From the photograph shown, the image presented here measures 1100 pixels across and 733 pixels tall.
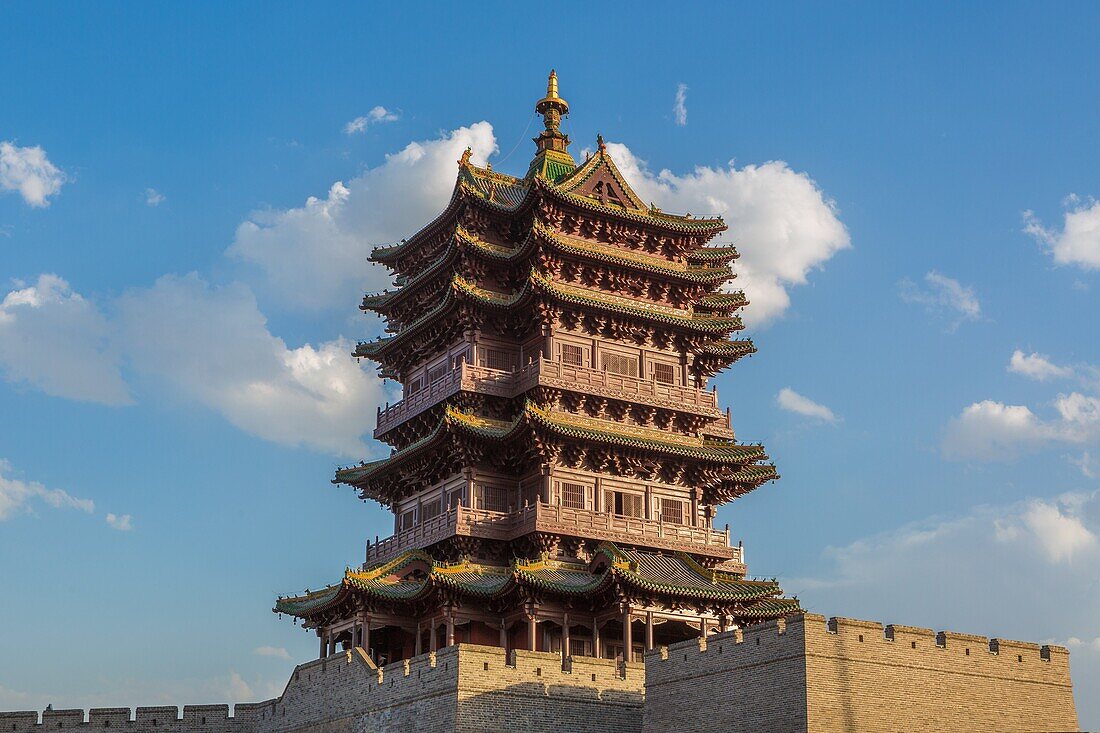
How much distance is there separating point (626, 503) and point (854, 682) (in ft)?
71.0

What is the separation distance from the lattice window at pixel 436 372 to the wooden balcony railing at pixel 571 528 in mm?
7741

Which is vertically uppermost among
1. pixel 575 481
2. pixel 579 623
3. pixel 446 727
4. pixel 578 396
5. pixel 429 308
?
pixel 429 308

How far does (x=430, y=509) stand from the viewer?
202ft

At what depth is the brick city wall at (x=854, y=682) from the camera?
3766 centimetres

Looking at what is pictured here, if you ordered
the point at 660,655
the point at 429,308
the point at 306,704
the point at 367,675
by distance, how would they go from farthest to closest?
the point at 429,308 → the point at 306,704 → the point at 367,675 → the point at 660,655

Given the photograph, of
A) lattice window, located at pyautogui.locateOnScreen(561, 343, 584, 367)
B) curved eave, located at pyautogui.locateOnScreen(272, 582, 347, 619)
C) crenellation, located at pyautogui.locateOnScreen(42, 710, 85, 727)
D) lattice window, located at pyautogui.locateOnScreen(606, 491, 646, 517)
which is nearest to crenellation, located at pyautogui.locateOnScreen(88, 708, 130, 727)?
crenellation, located at pyautogui.locateOnScreen(42, 710, 85, 727)

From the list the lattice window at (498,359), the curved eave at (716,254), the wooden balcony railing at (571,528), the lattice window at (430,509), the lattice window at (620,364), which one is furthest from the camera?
the curved eave at (716,254)

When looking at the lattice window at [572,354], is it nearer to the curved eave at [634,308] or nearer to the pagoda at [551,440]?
the pagoda at [551,440]

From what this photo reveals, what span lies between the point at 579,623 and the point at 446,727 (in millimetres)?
11342

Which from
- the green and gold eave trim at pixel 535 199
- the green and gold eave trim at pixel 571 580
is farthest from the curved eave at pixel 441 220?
the green and gold eave trim at pixel 571 580

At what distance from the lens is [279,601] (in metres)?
61.3

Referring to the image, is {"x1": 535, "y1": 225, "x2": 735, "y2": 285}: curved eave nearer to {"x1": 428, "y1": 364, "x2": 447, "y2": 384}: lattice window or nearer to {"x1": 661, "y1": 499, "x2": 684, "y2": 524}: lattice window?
{"x1": 428, "y1": 364, "x2": 447, "y2": 384}: lattice window

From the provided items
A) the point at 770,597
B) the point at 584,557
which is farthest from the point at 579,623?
Result: the point at 770,597

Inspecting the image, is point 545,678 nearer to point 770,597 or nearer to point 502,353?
point 770,597
